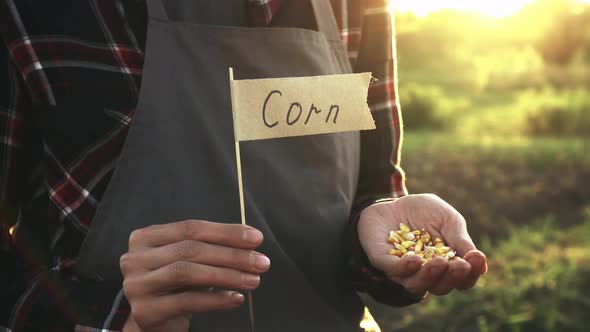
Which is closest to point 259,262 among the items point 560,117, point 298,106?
point 298,106

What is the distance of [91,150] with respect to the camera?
1.17 m

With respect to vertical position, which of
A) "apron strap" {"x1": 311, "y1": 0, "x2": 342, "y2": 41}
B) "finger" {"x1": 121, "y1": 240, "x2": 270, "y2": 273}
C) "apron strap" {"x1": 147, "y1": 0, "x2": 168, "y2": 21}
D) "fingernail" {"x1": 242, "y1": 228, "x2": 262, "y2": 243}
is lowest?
"finger" {"x1": 121, "y1": 240, "x2": 270, "y2": 273}

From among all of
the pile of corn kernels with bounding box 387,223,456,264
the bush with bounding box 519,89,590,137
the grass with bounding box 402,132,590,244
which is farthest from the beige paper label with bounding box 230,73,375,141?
the bush with bounding box 519,89,590,137

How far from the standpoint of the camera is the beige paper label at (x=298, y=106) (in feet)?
3.30

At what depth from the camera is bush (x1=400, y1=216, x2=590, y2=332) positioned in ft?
10.9

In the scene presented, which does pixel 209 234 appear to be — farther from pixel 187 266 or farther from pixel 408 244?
pixel 408 244

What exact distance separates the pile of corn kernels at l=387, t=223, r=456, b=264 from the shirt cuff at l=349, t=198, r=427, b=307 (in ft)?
A: 0.26

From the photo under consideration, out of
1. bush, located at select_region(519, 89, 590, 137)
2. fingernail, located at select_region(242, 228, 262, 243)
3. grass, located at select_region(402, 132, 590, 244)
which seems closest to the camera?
fingernail, located at select_region(242, 228, 262, 243)

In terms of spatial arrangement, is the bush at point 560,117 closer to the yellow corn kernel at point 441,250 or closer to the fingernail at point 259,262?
the yellow corn kernel at point 441,250

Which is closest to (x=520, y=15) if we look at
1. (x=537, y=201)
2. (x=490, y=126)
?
(x=490, y=126)

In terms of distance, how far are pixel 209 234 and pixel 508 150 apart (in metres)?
5.26

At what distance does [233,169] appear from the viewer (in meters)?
1.20

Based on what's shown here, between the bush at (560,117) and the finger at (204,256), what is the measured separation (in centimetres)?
663

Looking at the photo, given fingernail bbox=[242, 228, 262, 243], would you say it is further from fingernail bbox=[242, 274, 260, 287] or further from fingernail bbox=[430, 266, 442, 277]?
fingernail bbox=[430, 266, 442, 277]
